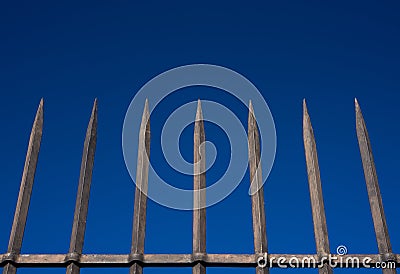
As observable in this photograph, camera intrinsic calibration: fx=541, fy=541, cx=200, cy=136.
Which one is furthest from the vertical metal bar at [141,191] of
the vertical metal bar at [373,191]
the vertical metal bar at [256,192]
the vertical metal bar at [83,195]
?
the vertical metal bar at [373,191]

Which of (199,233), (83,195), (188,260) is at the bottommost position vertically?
(188,260)

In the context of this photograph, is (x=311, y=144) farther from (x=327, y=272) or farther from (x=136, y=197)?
(x=136, y=197)

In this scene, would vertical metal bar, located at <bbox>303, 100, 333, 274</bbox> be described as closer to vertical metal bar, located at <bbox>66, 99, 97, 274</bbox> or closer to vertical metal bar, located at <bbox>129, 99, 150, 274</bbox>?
vertical metal bar, located at <bbox>129, 99, 150, 274</bbox>

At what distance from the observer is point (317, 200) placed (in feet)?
13.4

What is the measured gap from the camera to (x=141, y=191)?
4094 mm

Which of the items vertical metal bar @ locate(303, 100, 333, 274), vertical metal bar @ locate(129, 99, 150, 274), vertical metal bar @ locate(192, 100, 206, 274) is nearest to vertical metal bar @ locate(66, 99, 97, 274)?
vertical metal bar @ locate(129, 99, 150, 274)

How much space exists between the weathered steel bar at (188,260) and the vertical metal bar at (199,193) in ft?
0.22

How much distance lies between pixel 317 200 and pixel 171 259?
118 centimetres

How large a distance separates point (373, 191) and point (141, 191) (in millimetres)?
1789

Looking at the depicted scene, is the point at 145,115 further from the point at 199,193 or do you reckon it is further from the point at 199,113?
the point at 199,193

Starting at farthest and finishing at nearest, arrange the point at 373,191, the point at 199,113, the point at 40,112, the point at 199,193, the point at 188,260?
the point at 40,112, the point at 199,113, the point at 373,191, the point at 199,193, the point at 188,260

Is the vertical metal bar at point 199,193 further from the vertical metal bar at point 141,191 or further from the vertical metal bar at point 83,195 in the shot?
the vertical metal bar at point 83,195

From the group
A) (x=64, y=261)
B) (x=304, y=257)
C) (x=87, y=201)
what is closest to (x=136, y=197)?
(x=87, y=201)

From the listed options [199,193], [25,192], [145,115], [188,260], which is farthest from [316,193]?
[25,192]
